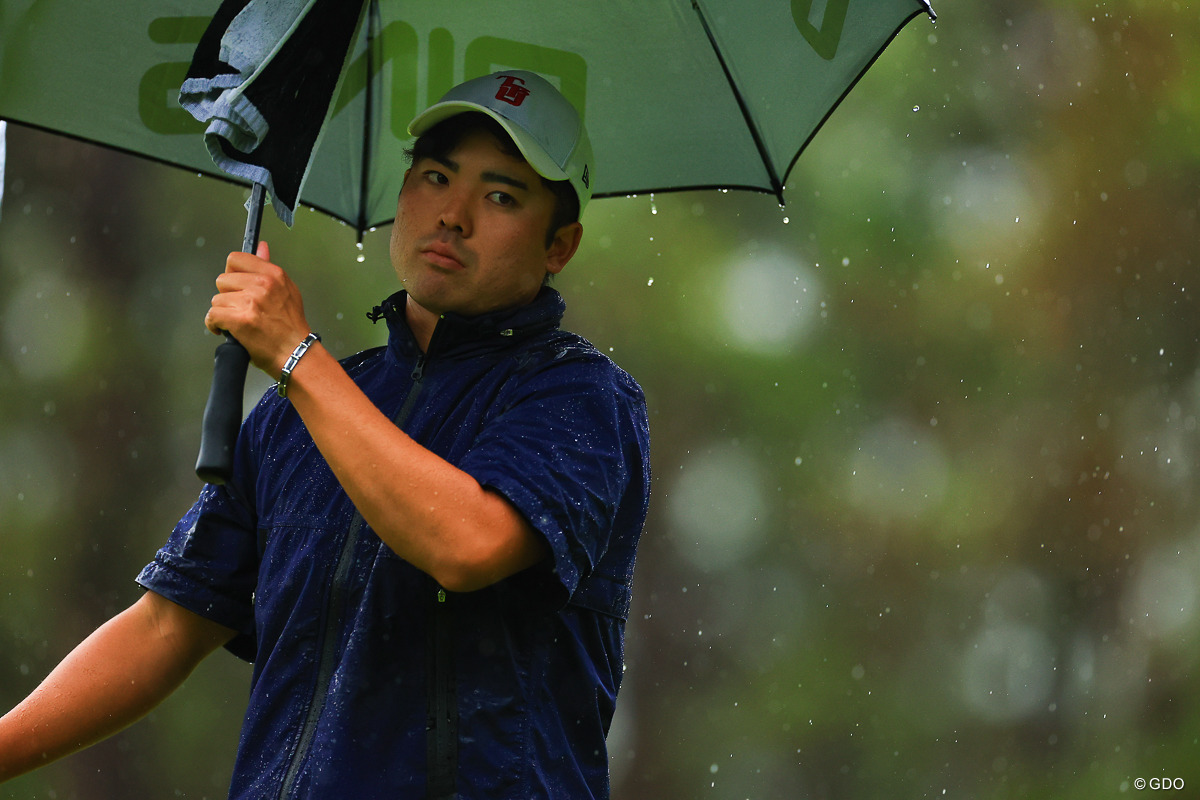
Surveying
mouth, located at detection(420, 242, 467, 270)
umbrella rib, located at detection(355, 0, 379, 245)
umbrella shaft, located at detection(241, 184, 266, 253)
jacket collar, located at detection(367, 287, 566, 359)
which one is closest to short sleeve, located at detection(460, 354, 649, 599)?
jacket collar, located at detection(367, 287, 566, 359)

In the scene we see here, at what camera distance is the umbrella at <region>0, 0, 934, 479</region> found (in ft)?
8.49

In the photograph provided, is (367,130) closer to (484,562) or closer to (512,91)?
(512,91)

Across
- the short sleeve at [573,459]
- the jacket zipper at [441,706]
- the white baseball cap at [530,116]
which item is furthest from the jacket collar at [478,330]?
the jacket zipper at [441,706]

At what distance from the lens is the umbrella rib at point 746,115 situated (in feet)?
8.92

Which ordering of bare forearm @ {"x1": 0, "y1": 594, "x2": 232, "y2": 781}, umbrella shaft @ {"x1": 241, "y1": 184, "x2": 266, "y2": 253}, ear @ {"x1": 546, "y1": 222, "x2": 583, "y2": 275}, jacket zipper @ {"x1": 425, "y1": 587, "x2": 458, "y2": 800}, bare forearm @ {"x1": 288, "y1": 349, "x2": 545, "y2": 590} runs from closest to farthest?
1. bare forearm @ {"x1": 288, "y1": 349, "x2": 545, "y2": 590}
2. jacket zipper @ {"x1": 425, "y1": 587, "x2": 458, "y2": 800}
3. umbrella shaft @ {"x1": 241, "y1": 184, "x2": 266, "y2": 253}
4. bare forearm @ {"x1": 0, "y1": 594, "x2": 232, "y2": 781}
5. ear @ {"x1": 546, "y1": 222, "x2": 583, "y2": 275}

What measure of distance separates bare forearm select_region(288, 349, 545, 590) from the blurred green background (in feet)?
26.3

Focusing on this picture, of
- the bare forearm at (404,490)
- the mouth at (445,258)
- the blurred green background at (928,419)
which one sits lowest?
the blurred green background at (928,419)

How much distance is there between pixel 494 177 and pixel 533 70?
1.89 ft

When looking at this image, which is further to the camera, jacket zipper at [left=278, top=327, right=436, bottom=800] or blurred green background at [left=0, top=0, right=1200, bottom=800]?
blurred green background at [left=0, top=0, right=1200, bottom=800]

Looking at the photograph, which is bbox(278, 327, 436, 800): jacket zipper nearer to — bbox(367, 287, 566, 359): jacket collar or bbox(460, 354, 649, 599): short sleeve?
bbox(460, 354, 649, 599): short sleeve

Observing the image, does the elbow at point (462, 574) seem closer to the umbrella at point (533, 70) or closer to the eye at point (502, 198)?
the eye at point (502, 198)

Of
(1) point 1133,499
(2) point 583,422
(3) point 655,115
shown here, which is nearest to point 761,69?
(3) point 655,115

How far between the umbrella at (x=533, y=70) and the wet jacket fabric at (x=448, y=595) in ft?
2.01

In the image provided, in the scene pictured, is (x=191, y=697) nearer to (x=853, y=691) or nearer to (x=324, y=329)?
(x=324, y=329)
